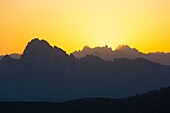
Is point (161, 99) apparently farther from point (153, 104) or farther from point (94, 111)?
point (94, 111)

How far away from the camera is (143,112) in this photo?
541 ft

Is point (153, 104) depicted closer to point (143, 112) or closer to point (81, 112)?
point (143, 112)

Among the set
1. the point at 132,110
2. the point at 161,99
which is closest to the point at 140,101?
the point at 161,99

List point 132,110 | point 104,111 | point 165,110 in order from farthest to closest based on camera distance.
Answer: point 104,111 < point 132,110 < point 165,110

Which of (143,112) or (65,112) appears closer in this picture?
(143,112)

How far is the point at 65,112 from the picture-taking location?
655 feet

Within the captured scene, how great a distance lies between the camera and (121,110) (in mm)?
185875

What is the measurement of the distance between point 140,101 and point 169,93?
13630mm

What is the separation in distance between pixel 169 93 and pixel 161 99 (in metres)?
10.1

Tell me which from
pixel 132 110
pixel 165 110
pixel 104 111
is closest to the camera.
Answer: pixel 165 110

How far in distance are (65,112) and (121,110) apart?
91.8ft

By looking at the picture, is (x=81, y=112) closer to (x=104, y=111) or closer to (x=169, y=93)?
(x=104, y=111)

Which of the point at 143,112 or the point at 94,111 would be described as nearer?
the point at 143,112

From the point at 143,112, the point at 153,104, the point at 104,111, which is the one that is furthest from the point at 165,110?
the point at 104,111
